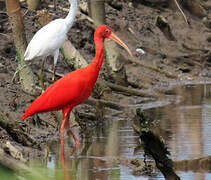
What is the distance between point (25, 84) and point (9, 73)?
1.36 metres

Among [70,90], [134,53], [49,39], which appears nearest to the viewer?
[70,90]

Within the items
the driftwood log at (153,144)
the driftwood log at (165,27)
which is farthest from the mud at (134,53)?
the driftwood log at (153,144)

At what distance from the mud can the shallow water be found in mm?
494

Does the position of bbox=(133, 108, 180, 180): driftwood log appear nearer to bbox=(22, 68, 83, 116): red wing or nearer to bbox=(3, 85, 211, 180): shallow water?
bbox=(3, 85, 211, 180): shallow water

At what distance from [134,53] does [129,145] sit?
7769mm

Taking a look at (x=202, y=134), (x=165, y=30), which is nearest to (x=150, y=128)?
(x=202, y=134)

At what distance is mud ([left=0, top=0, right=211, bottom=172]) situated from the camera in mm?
8203

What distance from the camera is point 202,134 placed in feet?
22.5

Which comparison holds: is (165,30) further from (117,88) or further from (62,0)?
(117,88)

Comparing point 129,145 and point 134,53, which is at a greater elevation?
point 134,53

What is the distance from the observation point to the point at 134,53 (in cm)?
1399

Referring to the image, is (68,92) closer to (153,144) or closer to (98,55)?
(98,55)

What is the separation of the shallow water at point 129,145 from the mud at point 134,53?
494 mm

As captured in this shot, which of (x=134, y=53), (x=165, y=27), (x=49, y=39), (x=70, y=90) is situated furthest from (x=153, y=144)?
(x=165, y=27)
